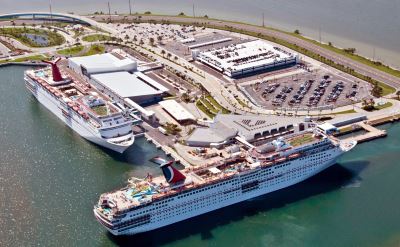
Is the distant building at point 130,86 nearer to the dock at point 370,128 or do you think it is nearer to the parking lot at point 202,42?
the parking lot at point 202,42

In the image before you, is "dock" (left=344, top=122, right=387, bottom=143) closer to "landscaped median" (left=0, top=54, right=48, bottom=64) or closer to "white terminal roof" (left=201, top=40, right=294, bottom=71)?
"white terminal roof" (left=201, top=40, right=294, bottom=71)

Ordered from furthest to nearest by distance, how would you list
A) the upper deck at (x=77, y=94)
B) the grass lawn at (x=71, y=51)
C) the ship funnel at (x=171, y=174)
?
the grass lawn at (x=71, y=51) → the upper deck at (x=77, y=94) → the ship funnel at (x=171, y=174)

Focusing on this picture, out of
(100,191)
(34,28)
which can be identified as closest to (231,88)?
(100,191)

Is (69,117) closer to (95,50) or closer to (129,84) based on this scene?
(129,84)

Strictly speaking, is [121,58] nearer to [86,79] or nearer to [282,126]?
[86,79]

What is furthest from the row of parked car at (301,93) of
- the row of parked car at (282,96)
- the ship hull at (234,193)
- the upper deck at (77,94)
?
the upper deck at (77,94)

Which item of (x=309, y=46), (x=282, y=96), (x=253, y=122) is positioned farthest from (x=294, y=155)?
(x=309, y=46)

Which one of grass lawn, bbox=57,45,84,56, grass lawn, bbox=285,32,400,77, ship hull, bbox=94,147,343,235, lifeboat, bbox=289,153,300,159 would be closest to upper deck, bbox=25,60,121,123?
grass lawn, bbox=57,45,84,56
